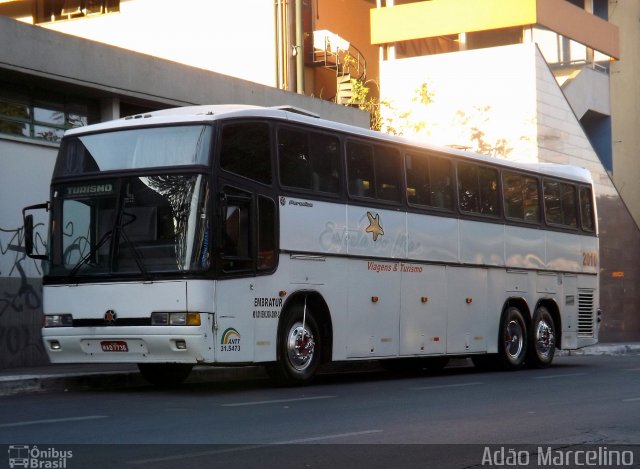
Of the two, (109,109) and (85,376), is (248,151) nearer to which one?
(85,376)

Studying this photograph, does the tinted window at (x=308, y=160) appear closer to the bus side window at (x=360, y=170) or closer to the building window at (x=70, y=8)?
the bus side window at (x=360, y=170)

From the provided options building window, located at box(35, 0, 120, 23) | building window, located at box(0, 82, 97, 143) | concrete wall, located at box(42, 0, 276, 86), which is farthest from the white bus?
building window, located at box(35, 0, 120, 23)

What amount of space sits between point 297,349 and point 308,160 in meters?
2.64

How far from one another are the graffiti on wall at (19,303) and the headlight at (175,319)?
5816 mm

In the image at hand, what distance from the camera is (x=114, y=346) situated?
14.8m

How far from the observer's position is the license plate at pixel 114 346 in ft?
48.2

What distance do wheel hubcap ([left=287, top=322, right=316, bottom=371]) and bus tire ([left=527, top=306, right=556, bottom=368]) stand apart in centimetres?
733

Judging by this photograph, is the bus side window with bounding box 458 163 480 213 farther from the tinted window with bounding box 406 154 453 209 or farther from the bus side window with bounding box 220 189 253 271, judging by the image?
the bus side window with bounding box 220 189 253 271

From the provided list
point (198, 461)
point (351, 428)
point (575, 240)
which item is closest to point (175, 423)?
point (351, 428)

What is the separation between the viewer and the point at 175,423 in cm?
1120

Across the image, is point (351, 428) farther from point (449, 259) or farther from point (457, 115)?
point (457, 115)

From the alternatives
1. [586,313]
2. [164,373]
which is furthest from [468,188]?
[164,373]

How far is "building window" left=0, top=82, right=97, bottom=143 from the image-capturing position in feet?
64.7

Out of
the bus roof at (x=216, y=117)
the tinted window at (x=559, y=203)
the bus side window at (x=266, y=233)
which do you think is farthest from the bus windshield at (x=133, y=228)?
the tinted window at (x=559, y=203)
